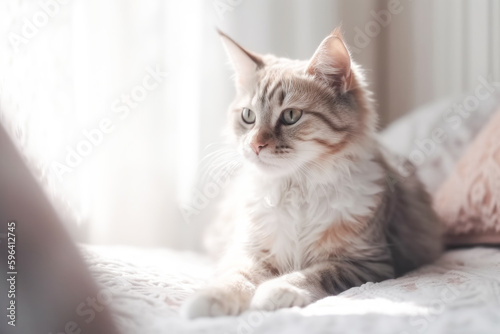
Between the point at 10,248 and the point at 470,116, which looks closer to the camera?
the point at 10,248

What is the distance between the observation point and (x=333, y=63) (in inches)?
63.4

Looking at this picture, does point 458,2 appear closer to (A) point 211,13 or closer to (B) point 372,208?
(A) point 211,13

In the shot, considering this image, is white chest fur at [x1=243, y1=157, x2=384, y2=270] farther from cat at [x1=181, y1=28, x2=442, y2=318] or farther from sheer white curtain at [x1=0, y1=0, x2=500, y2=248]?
sheer white curtain at [x1=0, y1=0, x2=500, y2=248]

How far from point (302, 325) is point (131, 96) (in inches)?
64.5

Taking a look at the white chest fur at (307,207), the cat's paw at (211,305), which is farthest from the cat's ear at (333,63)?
the cat's paw at (211,305)

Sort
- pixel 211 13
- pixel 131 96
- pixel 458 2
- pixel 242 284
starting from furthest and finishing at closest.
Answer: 1. pixel 458 2
2. pixel 211 13
3. pixel 131 96
4. pixel 242 284

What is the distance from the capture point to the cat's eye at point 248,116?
1718 mm

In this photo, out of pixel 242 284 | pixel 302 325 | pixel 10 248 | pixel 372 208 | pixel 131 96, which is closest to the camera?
pixel 302 325

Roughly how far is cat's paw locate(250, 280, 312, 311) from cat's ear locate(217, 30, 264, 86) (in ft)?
2.54

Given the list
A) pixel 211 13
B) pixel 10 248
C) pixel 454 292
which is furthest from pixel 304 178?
pixel 211 13

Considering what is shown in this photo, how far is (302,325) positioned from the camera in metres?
1.09

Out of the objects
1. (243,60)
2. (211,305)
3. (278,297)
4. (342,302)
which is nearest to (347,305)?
(342,302)

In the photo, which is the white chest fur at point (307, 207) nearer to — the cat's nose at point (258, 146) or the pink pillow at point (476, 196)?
the cat's nose at point (258, 146)

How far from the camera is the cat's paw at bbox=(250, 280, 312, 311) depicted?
4.14 feet
